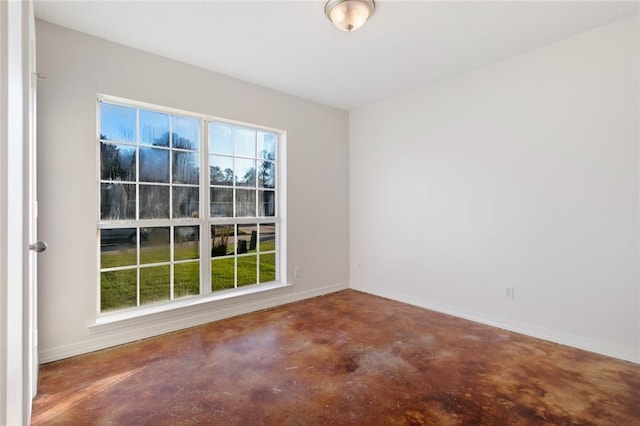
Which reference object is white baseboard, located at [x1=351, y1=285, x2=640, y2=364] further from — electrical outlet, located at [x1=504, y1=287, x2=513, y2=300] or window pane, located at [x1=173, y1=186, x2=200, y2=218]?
window pane, located at [x1=173, y1=186, x2=200, y2=218]

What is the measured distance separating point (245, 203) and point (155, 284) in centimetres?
127

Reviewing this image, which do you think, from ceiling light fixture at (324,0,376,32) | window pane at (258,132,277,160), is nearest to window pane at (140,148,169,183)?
window pane at (258,132,277,160)

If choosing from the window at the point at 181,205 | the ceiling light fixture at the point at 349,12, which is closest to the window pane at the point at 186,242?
the window at the point at 181,205

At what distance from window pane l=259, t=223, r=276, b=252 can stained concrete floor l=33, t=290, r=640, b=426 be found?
1.06 m

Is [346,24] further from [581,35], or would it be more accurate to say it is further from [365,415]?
[365,415]

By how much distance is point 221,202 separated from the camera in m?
3.49

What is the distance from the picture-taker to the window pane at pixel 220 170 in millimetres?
3413

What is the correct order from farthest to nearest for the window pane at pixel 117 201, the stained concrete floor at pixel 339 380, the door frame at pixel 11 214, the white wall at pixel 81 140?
the window pane at pixel 117 201 → the white wall at pixel 81 140 → the stained concrete floor at pixel 339 380 → the door frame at pixel 11 214

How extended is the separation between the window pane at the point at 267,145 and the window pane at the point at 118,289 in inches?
74.8

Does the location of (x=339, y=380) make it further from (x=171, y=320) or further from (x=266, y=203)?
(x=266, y=203)

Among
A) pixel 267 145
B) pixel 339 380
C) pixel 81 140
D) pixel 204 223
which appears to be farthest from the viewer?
pixel 267 145

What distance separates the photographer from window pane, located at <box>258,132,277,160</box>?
382 cm

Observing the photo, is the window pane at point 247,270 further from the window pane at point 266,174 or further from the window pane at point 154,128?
the window pane at point 154,128

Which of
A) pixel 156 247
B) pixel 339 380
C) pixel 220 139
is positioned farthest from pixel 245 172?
pixel 339 380
